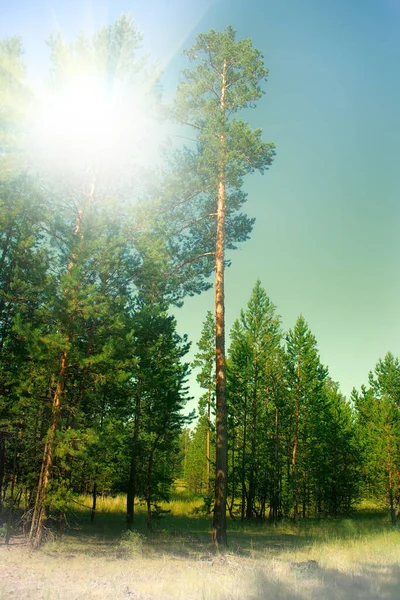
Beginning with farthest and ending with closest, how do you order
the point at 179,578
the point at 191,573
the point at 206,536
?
1. the point at 206,536
2. the point at 191,573
3. the point at 179,578

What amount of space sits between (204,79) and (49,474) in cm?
1504

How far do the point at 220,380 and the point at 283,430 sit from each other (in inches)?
870

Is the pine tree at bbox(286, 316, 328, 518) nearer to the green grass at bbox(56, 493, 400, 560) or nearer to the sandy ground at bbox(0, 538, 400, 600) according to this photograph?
the green grass at bbox(56, 493, 400, 560)

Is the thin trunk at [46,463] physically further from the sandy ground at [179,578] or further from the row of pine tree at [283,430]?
the row of pine tree at [283,430]

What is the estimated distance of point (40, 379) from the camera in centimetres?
1075

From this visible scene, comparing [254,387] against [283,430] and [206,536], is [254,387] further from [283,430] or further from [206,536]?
[206,536]

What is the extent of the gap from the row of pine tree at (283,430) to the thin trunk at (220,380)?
15.6 m

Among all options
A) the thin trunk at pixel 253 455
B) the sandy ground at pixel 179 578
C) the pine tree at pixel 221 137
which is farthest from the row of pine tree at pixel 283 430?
the sandy ground at pixel 179 578

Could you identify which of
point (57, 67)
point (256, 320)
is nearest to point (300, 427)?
point (256, 320)

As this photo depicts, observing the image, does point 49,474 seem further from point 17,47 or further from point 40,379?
point 17,47

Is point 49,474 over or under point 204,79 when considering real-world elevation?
under

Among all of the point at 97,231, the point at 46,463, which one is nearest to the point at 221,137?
the point at 97,231

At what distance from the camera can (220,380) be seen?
41.2ft

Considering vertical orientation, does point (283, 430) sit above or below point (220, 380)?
below
